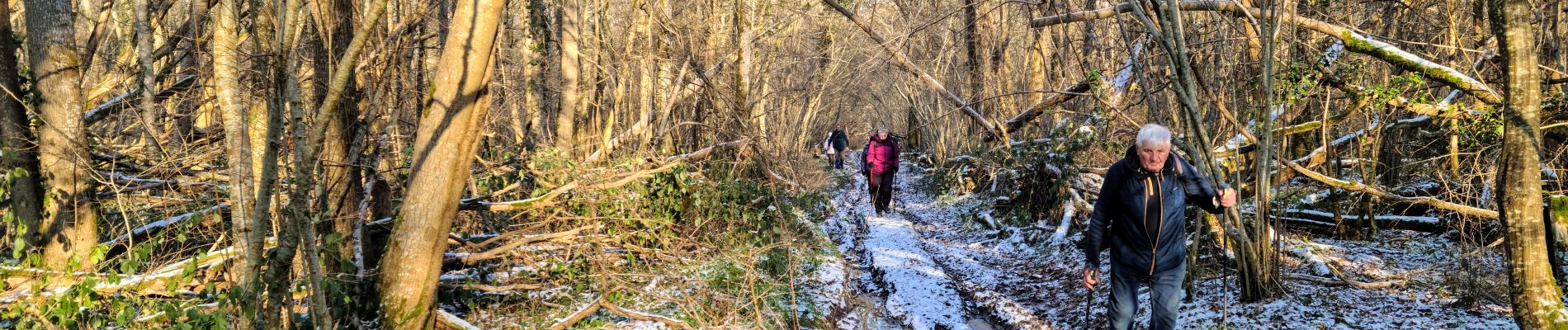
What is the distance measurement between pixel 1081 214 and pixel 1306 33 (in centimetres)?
303

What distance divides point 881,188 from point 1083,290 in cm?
603

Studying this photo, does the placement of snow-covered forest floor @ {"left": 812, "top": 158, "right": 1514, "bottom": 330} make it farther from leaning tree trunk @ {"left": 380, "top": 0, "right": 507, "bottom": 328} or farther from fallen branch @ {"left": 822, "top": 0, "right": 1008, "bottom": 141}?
leaning tree trunk @ {"left": 380, "top": 0, "right": 507, "bottom": 328}

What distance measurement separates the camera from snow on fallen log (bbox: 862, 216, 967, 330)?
620 cm

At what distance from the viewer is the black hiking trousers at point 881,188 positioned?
12.5m

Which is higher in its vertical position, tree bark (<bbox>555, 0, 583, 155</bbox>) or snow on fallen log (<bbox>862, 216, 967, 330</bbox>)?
tree bark (<bbox>555, 0, 583, 155</bbox>)

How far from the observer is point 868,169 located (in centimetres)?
1302

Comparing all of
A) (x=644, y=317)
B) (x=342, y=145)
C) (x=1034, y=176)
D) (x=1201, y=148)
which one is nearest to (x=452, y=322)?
(x=644, y=317)

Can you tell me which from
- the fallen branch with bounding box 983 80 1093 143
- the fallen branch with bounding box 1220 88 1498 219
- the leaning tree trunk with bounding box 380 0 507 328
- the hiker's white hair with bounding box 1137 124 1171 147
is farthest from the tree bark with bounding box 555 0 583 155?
the fallen branch with bounding box 1220 88 1498 219

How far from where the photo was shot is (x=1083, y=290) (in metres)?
6.66

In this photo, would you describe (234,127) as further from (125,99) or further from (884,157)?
(884,157)

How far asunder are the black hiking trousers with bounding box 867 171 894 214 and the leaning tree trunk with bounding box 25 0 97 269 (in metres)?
9.30

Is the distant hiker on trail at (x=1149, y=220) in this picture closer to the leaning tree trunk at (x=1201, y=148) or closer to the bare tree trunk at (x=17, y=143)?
the leaning tree trunk at (x=1201, y=148)

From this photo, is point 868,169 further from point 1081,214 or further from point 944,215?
point 1081,214

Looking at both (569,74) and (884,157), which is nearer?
(569,74)
